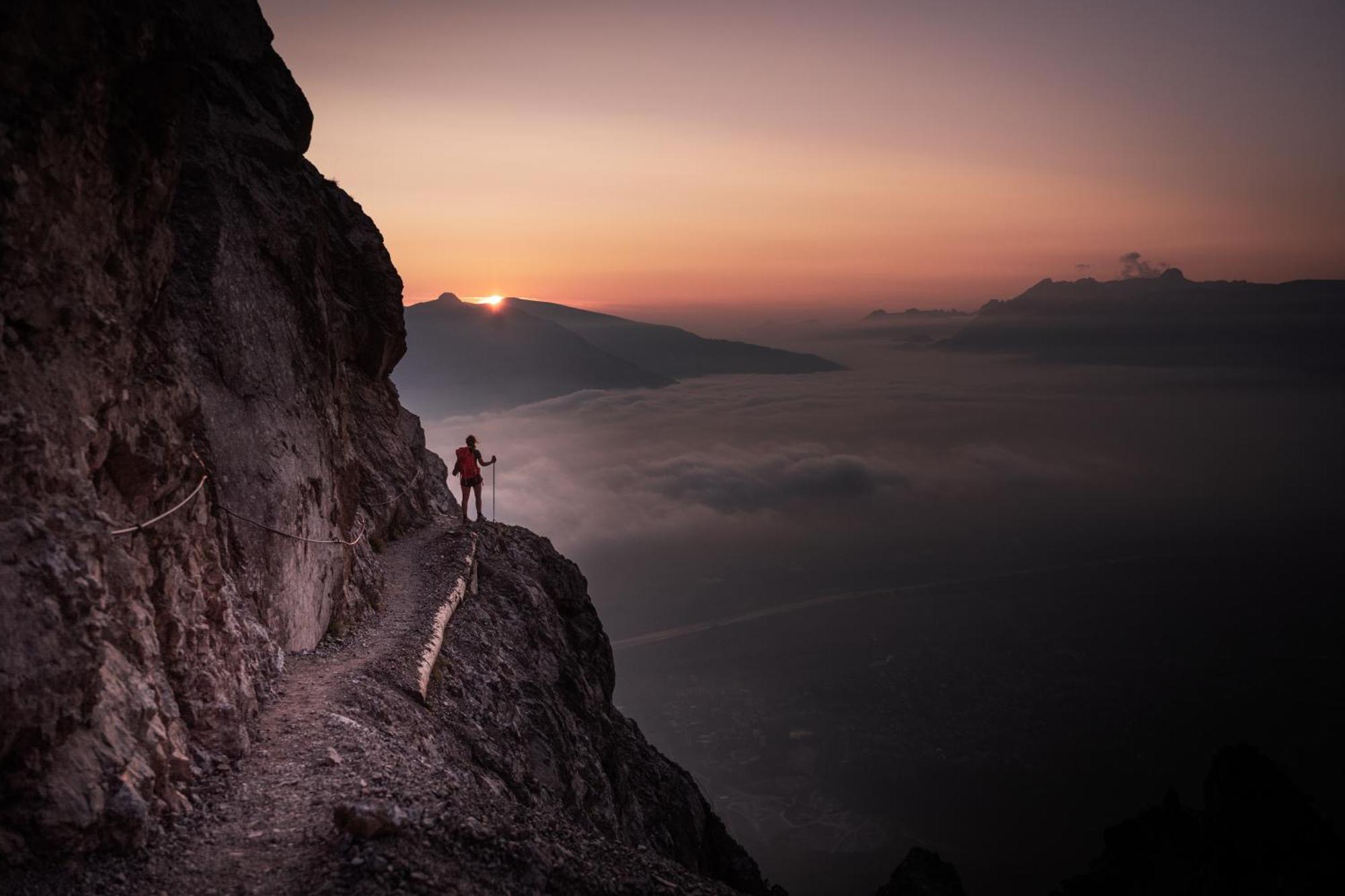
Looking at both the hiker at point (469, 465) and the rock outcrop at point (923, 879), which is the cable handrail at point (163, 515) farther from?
the rock outcrop at point (923, 879)

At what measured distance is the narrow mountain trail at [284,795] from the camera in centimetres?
834

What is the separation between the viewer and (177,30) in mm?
11875

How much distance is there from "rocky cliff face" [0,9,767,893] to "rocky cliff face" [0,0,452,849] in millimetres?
36

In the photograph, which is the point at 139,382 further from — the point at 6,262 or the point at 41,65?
the point at 41,65

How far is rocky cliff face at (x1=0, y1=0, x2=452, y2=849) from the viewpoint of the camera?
7.97 metres

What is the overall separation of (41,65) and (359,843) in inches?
359

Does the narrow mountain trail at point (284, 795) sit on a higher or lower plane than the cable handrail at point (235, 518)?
lower

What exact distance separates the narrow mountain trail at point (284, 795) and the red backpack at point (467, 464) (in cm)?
Result: 1131

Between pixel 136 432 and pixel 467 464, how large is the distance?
17.2m

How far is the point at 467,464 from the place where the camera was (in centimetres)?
2783

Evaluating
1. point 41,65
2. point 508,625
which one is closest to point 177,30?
point 41,65

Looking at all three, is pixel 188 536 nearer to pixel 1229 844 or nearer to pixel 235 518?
pixel 235 518

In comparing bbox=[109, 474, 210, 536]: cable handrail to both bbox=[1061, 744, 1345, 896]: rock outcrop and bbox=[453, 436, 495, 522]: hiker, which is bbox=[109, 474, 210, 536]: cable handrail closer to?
bbox=[453, 436, 495, 522]: hiker

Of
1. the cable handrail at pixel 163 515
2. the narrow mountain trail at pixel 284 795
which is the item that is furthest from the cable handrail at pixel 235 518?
the narrow mountain trail at pixel 284 795
